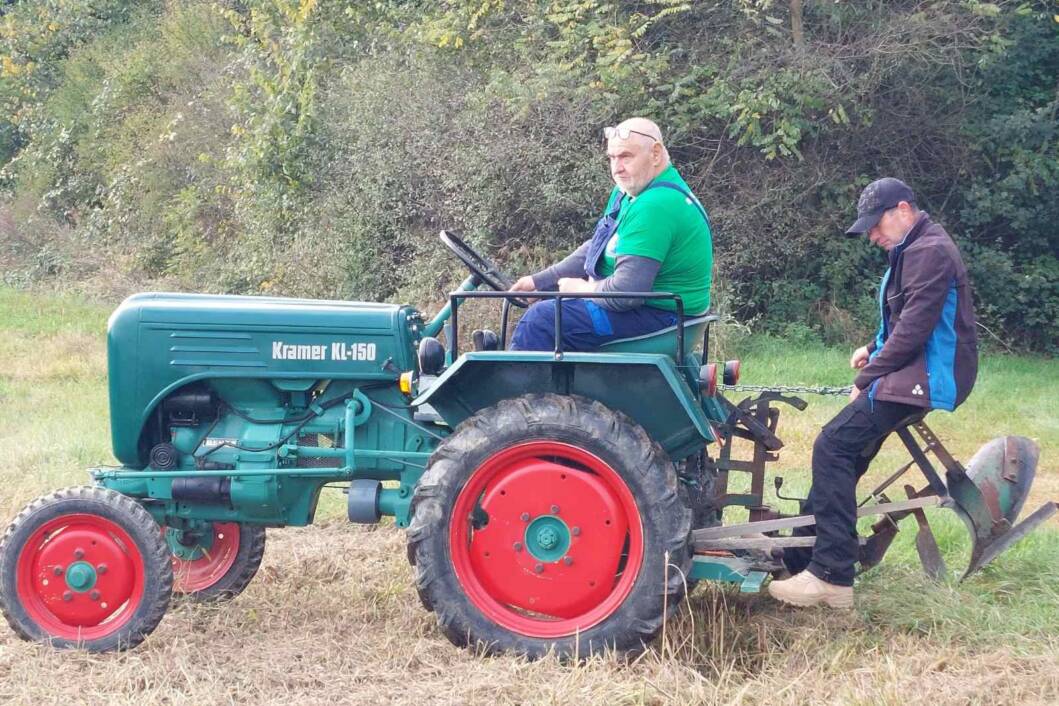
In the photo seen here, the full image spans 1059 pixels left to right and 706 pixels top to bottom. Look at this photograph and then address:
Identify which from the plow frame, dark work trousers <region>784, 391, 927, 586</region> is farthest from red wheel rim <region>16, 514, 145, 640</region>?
dark work trousers <region>784, 391, 927, 586</region>

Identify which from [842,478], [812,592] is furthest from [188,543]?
[842,478]

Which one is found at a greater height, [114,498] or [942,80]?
[942,80]

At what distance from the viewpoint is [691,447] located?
4.25 metres

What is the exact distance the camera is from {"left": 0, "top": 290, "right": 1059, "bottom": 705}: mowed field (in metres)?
3.73

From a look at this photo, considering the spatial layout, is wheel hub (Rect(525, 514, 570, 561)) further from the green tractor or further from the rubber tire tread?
the rubber tire tread

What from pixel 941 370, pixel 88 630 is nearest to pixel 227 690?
pixel 88 630

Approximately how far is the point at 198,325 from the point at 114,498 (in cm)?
71

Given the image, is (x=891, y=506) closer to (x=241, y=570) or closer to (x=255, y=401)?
(x=255, y=401)

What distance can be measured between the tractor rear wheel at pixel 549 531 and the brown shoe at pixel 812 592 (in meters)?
0.46

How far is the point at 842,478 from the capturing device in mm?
4238

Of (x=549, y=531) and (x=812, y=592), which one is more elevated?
(x=549, y=531)

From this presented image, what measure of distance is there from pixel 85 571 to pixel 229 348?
0.95 meters

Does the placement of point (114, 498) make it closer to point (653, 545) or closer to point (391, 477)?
point (391, 477)

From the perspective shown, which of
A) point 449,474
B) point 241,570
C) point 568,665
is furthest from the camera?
point 241,570
